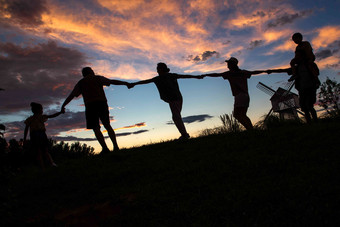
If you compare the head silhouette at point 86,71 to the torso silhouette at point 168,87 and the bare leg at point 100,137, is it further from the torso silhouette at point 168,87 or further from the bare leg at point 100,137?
the torso silhouette at point 168,87

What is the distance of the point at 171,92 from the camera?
899 cm

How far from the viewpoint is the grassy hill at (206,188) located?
359cm

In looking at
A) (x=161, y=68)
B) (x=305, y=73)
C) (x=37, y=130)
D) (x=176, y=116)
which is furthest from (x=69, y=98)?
(x=305, y=73)

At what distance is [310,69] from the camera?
825cm

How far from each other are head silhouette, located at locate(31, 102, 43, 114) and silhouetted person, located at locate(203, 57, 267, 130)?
22.1ft

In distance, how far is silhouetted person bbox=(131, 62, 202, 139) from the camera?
9.01 metres

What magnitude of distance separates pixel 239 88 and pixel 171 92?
91.5 inches

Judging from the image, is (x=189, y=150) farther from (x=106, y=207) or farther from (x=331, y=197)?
(x=331, y=197)

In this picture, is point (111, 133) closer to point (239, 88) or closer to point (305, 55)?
point (239, 88)

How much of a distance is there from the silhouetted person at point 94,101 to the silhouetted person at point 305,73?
6458 mm

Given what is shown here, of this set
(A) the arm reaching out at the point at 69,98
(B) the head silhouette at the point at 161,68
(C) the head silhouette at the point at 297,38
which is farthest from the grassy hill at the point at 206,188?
(B) the head silhouette at the point at 161,68

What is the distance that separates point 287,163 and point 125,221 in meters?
3.23

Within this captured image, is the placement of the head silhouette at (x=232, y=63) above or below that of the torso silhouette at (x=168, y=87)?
above

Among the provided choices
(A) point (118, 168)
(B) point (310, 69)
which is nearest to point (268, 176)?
(A) point (118, 168)
